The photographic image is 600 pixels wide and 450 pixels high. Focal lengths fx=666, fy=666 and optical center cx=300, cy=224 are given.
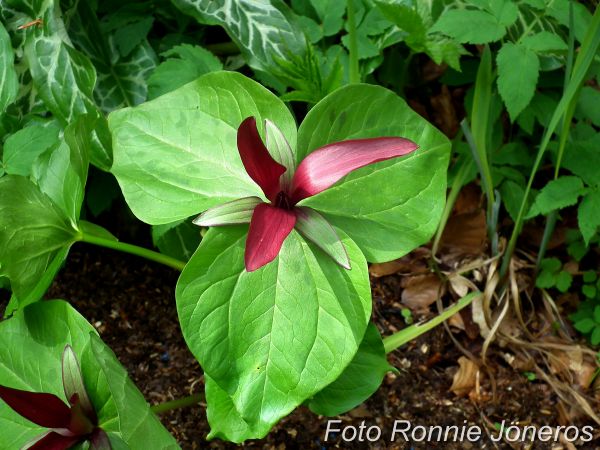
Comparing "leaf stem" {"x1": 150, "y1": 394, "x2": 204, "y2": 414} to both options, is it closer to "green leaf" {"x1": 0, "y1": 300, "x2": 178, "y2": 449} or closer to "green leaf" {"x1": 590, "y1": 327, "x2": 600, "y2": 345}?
"green leaf" {"x1": 0, "y1": 300, "x2": 178, "y2": 449}

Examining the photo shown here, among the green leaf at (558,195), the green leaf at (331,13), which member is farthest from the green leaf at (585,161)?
the green leaf at (331,13)

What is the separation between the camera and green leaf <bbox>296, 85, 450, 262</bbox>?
35.6 inches

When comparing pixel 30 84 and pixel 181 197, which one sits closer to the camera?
pixel 181 197

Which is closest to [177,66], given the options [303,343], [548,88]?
[303,343]

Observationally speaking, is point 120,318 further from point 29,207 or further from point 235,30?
point 235,30

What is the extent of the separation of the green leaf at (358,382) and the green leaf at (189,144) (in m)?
Result: 0.33

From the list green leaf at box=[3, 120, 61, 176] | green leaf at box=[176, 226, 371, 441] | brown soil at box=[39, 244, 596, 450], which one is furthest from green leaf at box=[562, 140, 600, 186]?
green leaf at box=[3, 120, 61, 176]

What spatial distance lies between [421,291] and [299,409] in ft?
1.22

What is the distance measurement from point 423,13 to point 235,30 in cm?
39

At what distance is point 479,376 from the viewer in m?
1.34

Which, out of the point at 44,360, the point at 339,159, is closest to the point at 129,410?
the point at 44,360

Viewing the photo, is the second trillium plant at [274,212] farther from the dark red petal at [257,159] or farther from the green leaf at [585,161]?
the green leaf at [585,161]

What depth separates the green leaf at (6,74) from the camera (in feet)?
3.87

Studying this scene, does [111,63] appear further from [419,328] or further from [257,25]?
[419,328]
